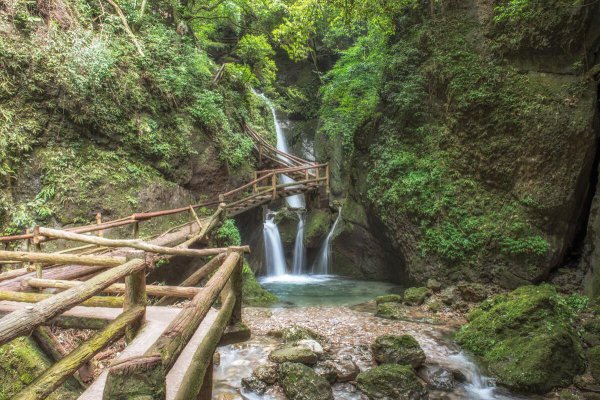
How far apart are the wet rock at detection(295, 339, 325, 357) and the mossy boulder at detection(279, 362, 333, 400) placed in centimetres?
73

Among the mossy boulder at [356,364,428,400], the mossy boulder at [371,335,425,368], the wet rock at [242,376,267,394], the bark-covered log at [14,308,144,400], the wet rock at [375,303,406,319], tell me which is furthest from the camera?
the wet rock at [375,303,406,319]

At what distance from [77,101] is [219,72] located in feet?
21.6

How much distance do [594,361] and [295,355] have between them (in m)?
4.88

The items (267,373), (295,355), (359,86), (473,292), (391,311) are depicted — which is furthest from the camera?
(359,86)

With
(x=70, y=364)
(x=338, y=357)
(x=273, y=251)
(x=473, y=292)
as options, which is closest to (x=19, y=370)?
(x=70, y=364)

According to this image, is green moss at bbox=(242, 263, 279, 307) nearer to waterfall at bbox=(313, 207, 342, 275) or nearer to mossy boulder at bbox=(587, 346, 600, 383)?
waterfall at bbox=(313, 207, 342, 275)

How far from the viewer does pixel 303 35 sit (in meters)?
11.2

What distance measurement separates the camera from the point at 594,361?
18.7 ft

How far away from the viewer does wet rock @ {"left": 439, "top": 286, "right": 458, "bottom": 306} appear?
30.9 feet

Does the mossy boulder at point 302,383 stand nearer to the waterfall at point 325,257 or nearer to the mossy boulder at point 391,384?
the mossy boulder at point 391,384

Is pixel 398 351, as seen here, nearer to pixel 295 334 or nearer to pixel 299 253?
pixel 295 334

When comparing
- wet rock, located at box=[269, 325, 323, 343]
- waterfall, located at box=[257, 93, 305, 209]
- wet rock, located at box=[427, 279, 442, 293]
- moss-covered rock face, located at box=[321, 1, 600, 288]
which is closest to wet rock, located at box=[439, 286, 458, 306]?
wet rock, located at box=[427, 279, 442, 293]

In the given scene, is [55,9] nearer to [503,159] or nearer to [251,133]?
[251,133]

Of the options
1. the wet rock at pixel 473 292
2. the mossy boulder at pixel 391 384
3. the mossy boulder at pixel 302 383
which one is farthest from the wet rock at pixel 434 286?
the mossy boulder at pixel 302 383
